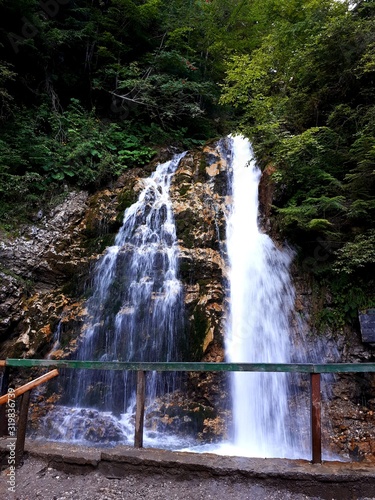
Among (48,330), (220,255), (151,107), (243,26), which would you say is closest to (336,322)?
(220,255)

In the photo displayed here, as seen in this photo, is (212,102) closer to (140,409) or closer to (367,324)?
(367,324)

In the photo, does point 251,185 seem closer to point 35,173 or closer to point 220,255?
point 220,255

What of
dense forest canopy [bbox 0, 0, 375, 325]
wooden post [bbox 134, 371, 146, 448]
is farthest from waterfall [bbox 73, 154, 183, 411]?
wooden post [bbox 134, 371, 146, 448]

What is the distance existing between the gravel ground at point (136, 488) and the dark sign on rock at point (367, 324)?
436cm

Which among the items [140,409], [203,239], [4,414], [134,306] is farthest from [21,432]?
[203,239]

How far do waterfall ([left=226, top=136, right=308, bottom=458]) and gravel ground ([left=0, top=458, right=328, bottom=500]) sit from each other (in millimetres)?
2637

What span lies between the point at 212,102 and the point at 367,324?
457 inches

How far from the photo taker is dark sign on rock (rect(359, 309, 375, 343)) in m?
6.13

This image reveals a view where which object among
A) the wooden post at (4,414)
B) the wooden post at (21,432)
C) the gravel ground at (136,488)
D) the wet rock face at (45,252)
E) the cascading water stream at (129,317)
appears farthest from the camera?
the wet rock face at (45,252)

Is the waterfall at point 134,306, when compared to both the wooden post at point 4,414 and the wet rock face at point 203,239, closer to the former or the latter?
the wet rock face at point 203,239

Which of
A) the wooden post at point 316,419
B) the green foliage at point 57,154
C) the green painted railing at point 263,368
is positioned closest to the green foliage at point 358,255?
the green painted railing at point 263,368

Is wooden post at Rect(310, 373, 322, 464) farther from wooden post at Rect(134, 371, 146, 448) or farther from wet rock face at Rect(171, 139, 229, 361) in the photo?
wet rock face at Rect(171, 139, 229, 361)

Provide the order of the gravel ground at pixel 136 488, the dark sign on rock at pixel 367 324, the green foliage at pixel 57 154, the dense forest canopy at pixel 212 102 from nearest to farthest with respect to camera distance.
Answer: the gravel ground at pixel 136 488 < the dark sign on rock at pixel 367 324 < the dense forest canopy at pixel 212 102 < the green foliage at pixel 57 154

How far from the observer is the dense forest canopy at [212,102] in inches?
274
